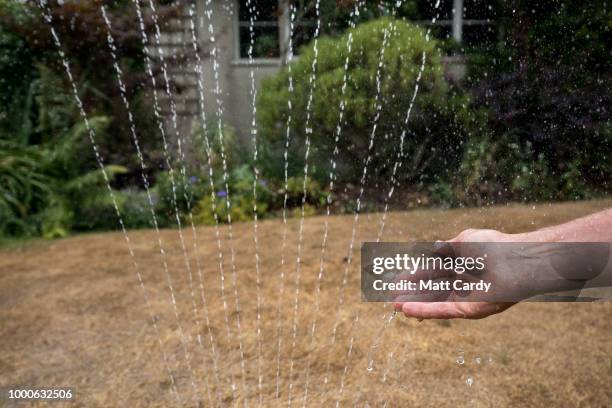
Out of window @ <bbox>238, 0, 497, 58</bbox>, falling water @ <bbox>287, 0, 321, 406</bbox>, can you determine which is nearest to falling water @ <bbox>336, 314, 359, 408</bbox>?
falling water @ <bbox>287, 0, 321, 406</bbox>

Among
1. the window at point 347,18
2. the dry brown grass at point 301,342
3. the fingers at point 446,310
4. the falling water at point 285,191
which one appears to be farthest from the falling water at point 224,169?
the fingers at point 446,310

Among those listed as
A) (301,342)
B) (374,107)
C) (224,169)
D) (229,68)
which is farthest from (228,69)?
(301,342)

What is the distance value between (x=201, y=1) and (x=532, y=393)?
8.13 m

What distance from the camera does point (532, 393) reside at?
2.45 meters

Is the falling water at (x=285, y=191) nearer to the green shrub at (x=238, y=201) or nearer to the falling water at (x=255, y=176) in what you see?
the falling water at (x=255, y=176)

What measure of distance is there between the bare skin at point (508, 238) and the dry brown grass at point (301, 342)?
4.60 ft

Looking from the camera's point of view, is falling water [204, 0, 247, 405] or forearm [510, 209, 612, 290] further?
falling water [204, 0, 247, 405]

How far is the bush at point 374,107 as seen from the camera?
595 centimetres

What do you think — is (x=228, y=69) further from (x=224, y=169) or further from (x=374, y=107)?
(x=374, y=107)

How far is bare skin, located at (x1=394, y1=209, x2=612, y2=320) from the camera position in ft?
3.00

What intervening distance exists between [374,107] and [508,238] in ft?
17.6

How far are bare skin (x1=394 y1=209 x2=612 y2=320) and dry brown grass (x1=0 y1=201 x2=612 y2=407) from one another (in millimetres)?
1401

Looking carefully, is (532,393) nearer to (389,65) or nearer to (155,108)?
(389,65)

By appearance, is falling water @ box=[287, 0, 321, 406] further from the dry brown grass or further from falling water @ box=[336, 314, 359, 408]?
falling water @ box=[336, 314, 359, 408]
